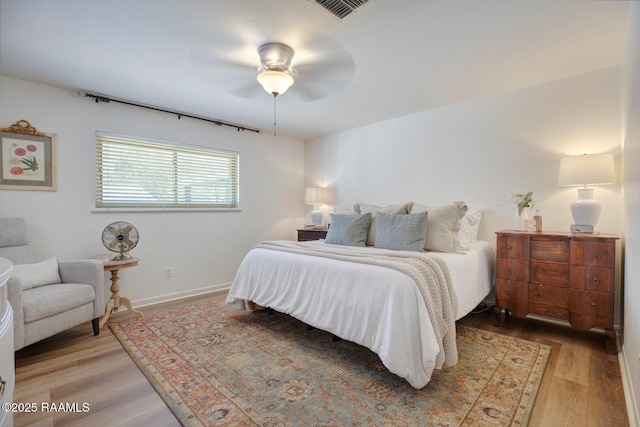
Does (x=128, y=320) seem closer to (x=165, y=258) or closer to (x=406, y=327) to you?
(x=165, y=258)

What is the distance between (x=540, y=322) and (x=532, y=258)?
2.46 ft

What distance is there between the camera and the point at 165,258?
3.60 m

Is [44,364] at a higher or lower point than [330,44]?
lower

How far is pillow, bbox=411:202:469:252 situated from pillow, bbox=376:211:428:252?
0.10 m

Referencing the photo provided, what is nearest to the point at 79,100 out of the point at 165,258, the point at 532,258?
the point at 165,258

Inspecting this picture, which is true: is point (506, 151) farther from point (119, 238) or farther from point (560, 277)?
point (119, 238)

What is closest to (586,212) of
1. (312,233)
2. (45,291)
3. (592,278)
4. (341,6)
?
(592,278)

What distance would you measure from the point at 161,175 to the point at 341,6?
2872 mm

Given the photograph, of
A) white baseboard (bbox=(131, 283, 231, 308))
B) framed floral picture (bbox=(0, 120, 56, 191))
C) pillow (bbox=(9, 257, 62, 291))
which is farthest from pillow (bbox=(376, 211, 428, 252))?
framed floral picture (bbox=(0, 120, 56, 191))

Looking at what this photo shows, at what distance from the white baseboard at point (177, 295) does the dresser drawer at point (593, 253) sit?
3854mm

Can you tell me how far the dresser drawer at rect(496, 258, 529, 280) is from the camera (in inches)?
103

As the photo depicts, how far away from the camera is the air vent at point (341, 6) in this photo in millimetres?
1726

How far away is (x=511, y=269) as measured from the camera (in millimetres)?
2682

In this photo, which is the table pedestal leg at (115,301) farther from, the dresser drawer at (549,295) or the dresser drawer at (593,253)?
the dresser drawer at (593,253)
